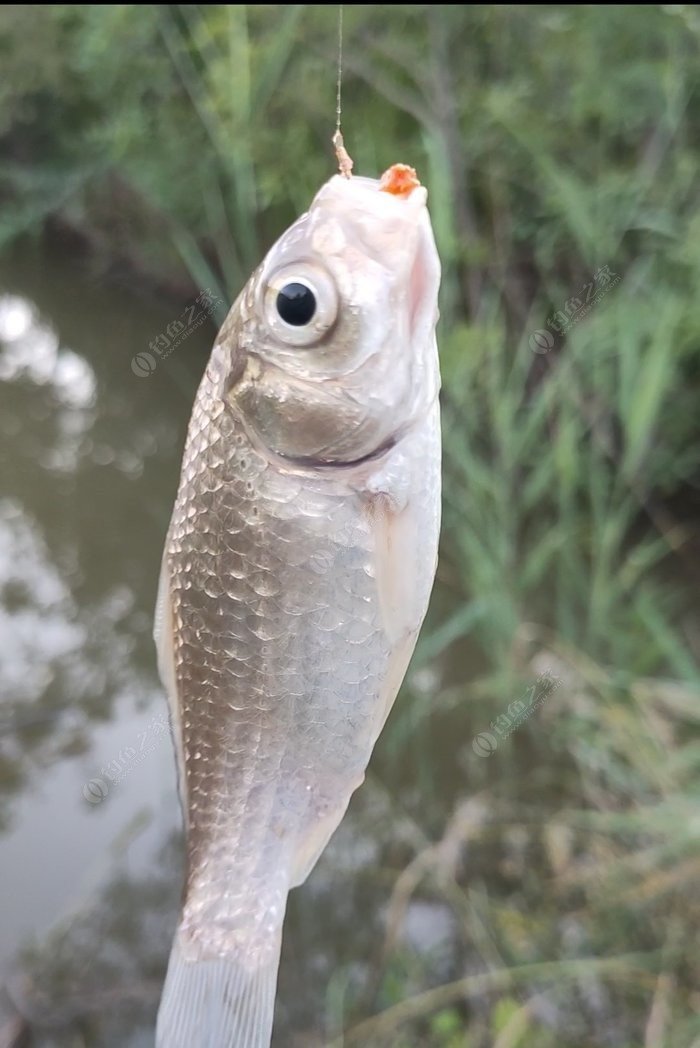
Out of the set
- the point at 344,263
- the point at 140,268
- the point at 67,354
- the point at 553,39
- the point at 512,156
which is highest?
the point at 140,268

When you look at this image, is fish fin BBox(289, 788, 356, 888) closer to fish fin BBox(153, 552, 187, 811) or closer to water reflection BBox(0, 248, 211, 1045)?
fish fin BBox(153, 552, 187, 811)

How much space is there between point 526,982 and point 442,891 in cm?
31

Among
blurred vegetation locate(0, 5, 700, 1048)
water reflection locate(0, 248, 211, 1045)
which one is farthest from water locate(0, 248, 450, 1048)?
blurred vegetation locate(0, 5, 700, 1048)

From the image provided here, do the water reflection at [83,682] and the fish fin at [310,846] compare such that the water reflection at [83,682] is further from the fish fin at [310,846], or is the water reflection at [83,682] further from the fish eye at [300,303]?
the fish eye at [300,303]

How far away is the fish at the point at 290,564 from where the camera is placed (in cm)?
68

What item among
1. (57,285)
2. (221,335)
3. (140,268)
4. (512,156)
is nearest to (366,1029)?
(221,335)

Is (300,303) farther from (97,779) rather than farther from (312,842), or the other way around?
(97,779)

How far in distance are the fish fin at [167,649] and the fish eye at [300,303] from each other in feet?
0.86

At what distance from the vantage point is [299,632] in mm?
742

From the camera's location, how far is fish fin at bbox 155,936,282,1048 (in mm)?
747

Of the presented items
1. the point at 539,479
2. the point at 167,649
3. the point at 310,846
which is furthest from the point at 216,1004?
the point at 539,479

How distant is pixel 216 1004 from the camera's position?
77cm

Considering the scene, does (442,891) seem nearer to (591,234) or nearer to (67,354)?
(591,234)

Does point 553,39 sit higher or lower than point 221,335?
higher
